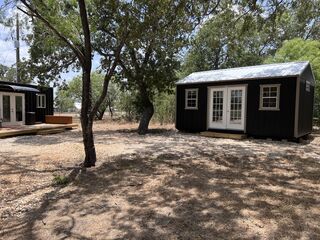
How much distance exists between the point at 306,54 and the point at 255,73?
23.6ft

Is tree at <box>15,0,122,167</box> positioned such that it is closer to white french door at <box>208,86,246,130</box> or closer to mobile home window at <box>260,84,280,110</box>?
white french door at <box>208,86,246,130</box>

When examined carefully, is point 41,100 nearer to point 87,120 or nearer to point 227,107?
point 227,107

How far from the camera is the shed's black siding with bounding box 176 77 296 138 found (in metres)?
10.7

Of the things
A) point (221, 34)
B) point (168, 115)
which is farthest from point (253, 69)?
point (168, 115)

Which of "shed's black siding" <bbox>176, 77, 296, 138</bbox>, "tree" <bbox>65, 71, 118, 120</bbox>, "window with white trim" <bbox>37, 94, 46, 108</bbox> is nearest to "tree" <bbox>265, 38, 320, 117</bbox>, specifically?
"shed's black siding" <bbox>176, 77, 296, 138</bbox>

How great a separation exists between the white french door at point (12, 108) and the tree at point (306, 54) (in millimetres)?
15427

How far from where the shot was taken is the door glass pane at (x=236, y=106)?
12141mm

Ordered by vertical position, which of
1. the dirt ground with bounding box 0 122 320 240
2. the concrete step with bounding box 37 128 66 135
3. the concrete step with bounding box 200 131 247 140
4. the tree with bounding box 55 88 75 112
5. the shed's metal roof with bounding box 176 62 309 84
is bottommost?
the dirt ground with bounding box 0 122 320 240

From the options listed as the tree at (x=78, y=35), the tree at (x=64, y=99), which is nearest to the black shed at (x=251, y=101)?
the tree at (x=78, y=35)

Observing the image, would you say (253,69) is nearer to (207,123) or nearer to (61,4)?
(207,123)

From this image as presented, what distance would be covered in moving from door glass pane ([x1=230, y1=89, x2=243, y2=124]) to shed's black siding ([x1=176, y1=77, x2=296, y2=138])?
0.38 metres

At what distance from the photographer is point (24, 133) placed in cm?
1286

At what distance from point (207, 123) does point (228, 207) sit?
925 centimetres

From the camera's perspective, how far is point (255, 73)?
11.9 metres
